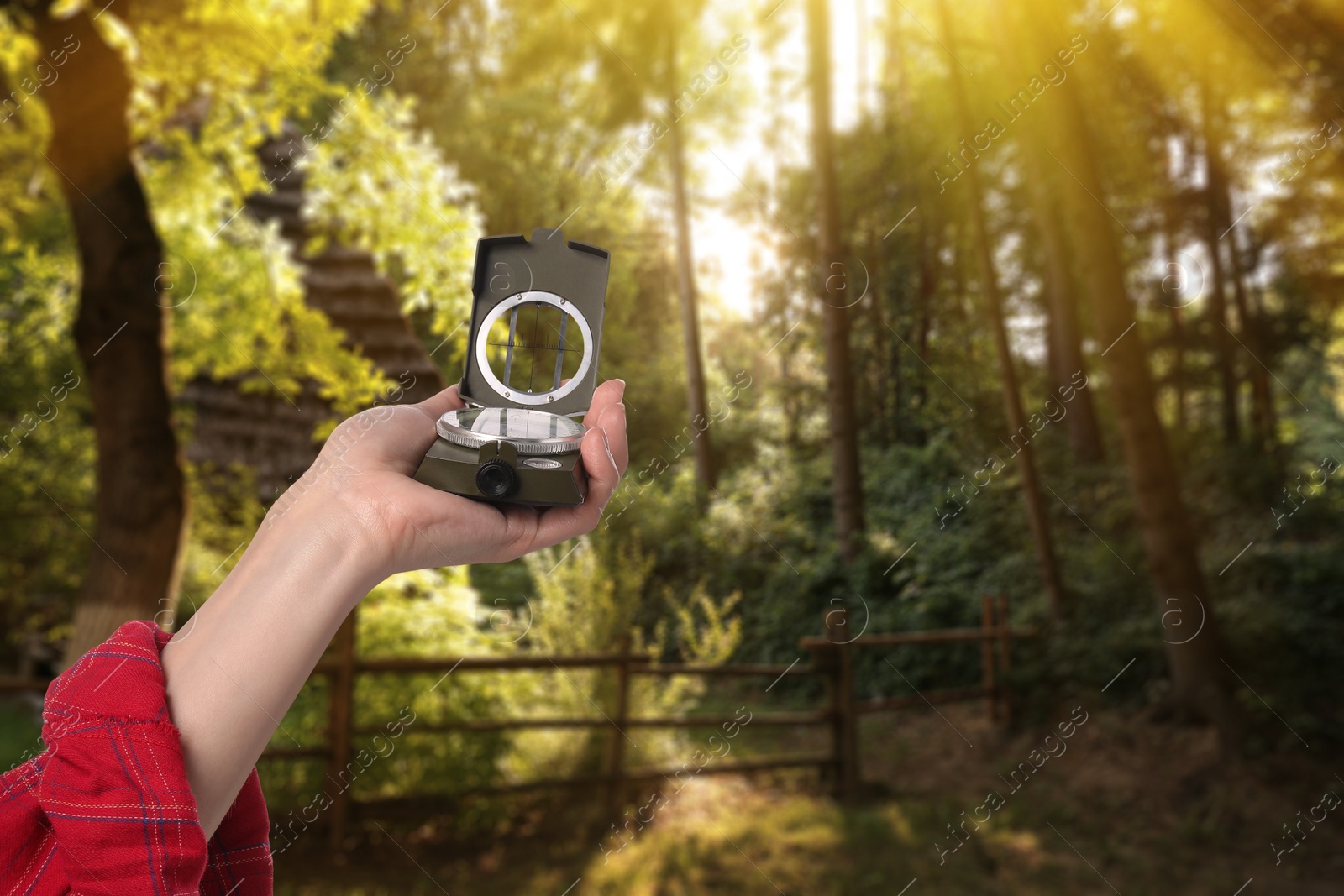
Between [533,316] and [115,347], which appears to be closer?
[533,316]

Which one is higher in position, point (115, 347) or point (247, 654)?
point (115, 347)

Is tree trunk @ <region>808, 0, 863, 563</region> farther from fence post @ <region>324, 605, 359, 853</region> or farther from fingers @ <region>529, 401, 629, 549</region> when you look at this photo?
fingers @ <region>529, 401, 629, 549</region>

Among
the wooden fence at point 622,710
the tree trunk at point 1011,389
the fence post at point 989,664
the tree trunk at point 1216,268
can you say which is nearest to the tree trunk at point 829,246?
the tree trunk at point 1011,389

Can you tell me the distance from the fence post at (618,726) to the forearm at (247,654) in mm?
2997

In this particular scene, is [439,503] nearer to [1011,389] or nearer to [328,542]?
[328,542]

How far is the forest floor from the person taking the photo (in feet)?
9.25

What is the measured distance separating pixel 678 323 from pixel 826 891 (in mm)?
2918

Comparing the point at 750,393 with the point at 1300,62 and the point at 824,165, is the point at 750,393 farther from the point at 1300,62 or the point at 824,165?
the point at 1300,62

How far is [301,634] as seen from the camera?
435mm

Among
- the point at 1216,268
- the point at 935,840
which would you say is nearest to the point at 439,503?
the point at 935,840

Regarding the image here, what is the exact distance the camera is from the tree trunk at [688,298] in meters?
4.58

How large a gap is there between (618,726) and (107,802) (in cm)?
315

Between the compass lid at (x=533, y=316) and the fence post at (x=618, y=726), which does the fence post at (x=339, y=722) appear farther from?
the compass lid at (x=533, y=316)

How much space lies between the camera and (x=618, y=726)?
3.41m
